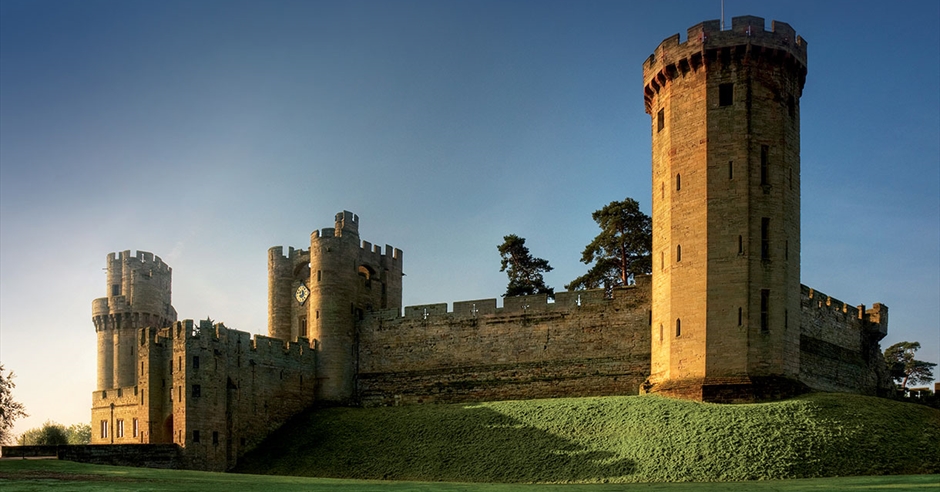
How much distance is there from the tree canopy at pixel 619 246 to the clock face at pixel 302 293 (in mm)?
14876

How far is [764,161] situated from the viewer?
115ft

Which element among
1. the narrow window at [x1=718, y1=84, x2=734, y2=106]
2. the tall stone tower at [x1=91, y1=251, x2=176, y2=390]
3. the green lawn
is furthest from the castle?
the tall stone tower at [x1=91, y1=251, x2=176, y2=390]

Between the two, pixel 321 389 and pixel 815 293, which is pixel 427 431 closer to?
pixel 321 389

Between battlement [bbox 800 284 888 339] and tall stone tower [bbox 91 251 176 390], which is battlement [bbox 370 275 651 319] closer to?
battlement [bbox 800 284 888 339]

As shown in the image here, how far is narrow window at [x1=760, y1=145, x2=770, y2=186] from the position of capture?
34.8 m

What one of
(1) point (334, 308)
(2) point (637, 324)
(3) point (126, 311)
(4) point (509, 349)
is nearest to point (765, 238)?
(2) point (637, 324)

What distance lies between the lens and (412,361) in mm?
44125

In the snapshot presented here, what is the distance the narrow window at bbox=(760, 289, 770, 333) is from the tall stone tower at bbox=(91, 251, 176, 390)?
38995 millimetres

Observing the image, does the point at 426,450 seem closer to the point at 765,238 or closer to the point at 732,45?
the point at 765,238

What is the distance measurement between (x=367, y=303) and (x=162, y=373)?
456 inches

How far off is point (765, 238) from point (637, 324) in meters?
7.00

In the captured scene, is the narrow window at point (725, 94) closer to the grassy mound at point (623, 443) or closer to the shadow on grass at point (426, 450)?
the grassy mound at point (623, 443)

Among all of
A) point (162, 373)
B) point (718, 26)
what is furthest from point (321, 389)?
point (718, 26)

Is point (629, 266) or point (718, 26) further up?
point (718, 26)
